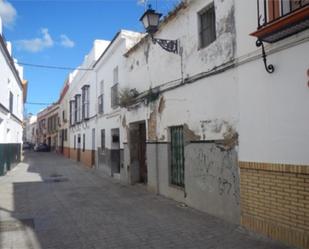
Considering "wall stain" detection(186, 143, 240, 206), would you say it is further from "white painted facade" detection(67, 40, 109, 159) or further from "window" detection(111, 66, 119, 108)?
"white painted facade" detection(67, 40, 109, 159)

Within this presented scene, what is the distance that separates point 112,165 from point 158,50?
6.89 m

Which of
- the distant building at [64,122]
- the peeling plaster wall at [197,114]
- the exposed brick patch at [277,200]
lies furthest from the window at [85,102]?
the exposed brick patch at [277,200]

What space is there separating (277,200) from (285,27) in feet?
8.70

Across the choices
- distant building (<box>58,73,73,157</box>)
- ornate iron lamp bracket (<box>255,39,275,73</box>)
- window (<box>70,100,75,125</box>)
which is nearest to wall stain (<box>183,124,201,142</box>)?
ornate iron lamp bracket (<box>255,39,275,73</box>)

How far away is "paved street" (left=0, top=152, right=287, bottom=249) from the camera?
597 centimetres

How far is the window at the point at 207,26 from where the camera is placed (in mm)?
8062

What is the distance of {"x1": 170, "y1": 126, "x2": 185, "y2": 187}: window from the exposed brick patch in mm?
2902

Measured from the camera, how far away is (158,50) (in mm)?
10828

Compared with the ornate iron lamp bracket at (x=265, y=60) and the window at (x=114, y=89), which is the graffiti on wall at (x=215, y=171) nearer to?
the ornate iron lamp bracket at (x=265, y=60)

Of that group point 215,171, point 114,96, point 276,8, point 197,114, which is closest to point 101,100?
point 114,96

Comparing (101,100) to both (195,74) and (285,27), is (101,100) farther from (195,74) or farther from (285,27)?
(285,27)

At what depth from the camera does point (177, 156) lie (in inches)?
379

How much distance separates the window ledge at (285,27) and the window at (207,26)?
98.0 inches

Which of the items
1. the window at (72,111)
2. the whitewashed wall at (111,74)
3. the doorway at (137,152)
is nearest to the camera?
the doorway at (137,152)
